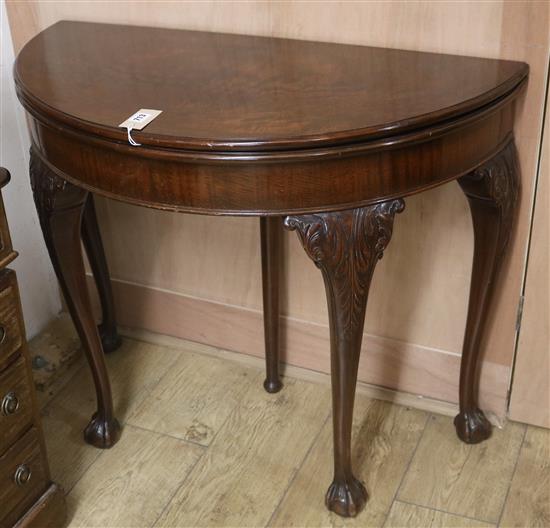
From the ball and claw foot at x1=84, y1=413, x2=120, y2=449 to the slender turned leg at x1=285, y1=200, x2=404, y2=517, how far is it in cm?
53

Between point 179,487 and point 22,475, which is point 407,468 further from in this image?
point 22,475

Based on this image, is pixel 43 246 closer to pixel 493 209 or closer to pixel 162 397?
pixel 162 397

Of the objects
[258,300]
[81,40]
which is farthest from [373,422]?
[81,40]

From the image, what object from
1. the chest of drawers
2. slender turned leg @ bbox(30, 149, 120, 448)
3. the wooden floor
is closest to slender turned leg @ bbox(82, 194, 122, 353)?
the wooden floor

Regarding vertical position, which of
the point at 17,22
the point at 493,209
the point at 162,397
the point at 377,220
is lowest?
the point at 162,397

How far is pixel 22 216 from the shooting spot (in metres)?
1.95

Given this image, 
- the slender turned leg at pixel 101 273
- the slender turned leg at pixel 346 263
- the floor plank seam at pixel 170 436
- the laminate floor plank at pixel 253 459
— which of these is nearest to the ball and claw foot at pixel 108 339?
the slender turned leg at pixel 101 273

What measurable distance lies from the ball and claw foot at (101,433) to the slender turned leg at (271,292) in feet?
1.16

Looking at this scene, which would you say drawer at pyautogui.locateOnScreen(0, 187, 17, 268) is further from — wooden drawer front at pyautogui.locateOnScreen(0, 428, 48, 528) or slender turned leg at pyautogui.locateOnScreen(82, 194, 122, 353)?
slender turned leg at pyautogui.locateOnScreen(82, 194, 122, 353)

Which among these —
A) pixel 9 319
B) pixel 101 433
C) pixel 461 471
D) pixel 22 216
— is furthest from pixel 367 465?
pixel 22 216

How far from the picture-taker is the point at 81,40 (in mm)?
1562

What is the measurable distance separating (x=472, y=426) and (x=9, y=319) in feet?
3.09

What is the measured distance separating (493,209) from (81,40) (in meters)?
0.80

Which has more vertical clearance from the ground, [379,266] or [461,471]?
[379,266]
